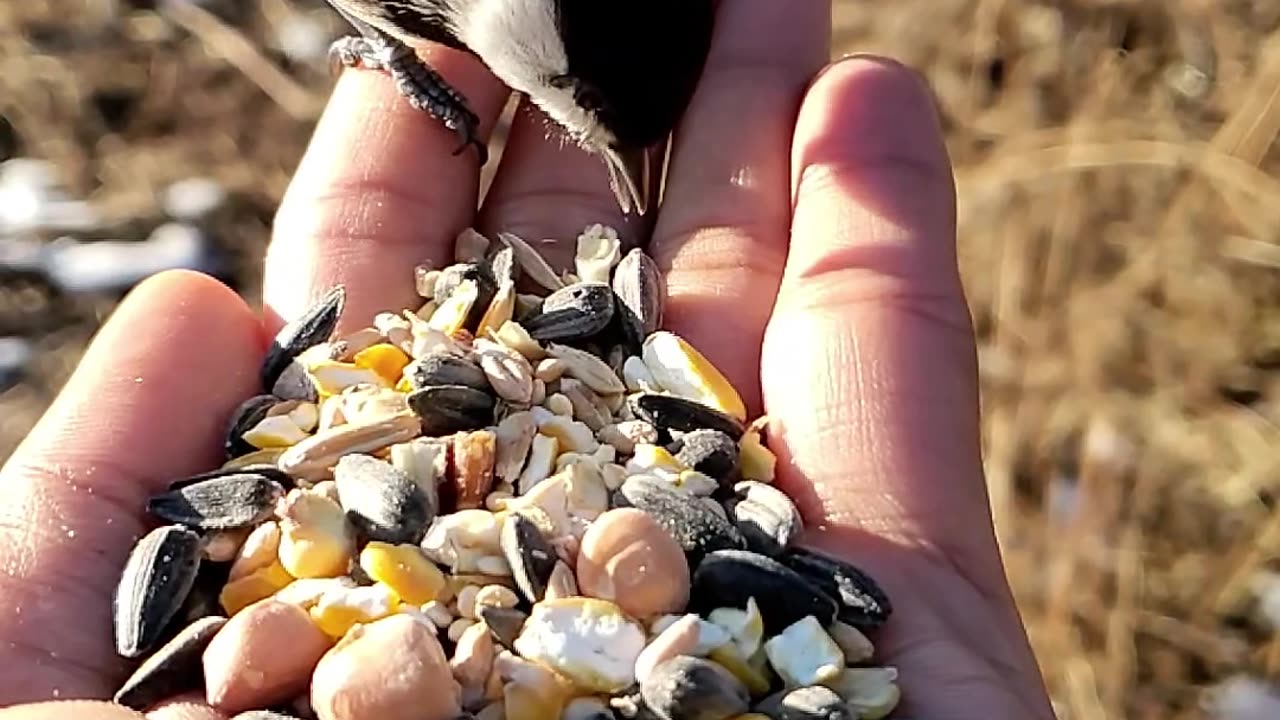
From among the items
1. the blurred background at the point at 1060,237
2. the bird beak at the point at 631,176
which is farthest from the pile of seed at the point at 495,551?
the blurred background at the point at 1060,237

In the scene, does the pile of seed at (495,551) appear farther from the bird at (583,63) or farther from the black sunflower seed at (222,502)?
the bird at (583,63)

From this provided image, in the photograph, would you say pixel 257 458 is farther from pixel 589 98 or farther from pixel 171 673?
pixel 589 98

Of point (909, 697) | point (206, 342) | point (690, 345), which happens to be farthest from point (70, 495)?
point (909, 697)

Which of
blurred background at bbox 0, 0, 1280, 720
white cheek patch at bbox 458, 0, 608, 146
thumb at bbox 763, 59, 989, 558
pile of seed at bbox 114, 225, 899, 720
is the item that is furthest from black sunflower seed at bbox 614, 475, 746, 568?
blurred background at bbox 0, 0, 1280, 720

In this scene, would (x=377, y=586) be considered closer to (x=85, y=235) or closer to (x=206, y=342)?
(x=206, y=342)

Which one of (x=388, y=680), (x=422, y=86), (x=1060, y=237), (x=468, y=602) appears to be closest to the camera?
(x=388, y=680)

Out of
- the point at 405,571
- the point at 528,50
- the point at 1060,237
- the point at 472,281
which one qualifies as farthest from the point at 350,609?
the point at 1060,237
